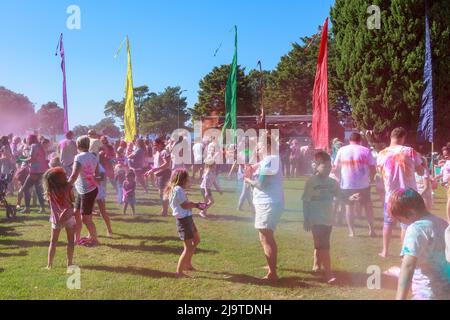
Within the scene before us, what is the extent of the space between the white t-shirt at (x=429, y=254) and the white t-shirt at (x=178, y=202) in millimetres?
2965

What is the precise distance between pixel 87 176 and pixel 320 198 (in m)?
3.68

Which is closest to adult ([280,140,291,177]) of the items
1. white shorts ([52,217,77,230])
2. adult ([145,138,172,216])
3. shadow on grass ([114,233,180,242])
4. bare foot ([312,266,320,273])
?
adult ([145,138,172,216])

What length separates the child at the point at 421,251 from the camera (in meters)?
2.88

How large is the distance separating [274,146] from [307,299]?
187 cm

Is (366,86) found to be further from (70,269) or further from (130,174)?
(70,269)

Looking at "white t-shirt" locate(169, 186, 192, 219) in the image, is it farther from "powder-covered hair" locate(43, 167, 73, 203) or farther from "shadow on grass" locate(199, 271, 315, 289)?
"powder-covered hair" locate(43, 167, 73, 203)

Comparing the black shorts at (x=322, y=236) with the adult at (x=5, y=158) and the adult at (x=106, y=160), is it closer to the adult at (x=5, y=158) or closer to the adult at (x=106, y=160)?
the adult at (x=106, y=160)

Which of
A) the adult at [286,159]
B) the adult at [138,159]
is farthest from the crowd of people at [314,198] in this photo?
the adult at [286,159]

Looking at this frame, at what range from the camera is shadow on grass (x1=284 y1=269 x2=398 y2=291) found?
5.02 meters

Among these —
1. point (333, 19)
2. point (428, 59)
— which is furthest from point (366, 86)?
point (428, 59)

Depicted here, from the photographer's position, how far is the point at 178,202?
5258 millimetres

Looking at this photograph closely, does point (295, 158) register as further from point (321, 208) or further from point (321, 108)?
point (321, 208)

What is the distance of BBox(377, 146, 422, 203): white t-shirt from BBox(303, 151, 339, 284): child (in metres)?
1.10
